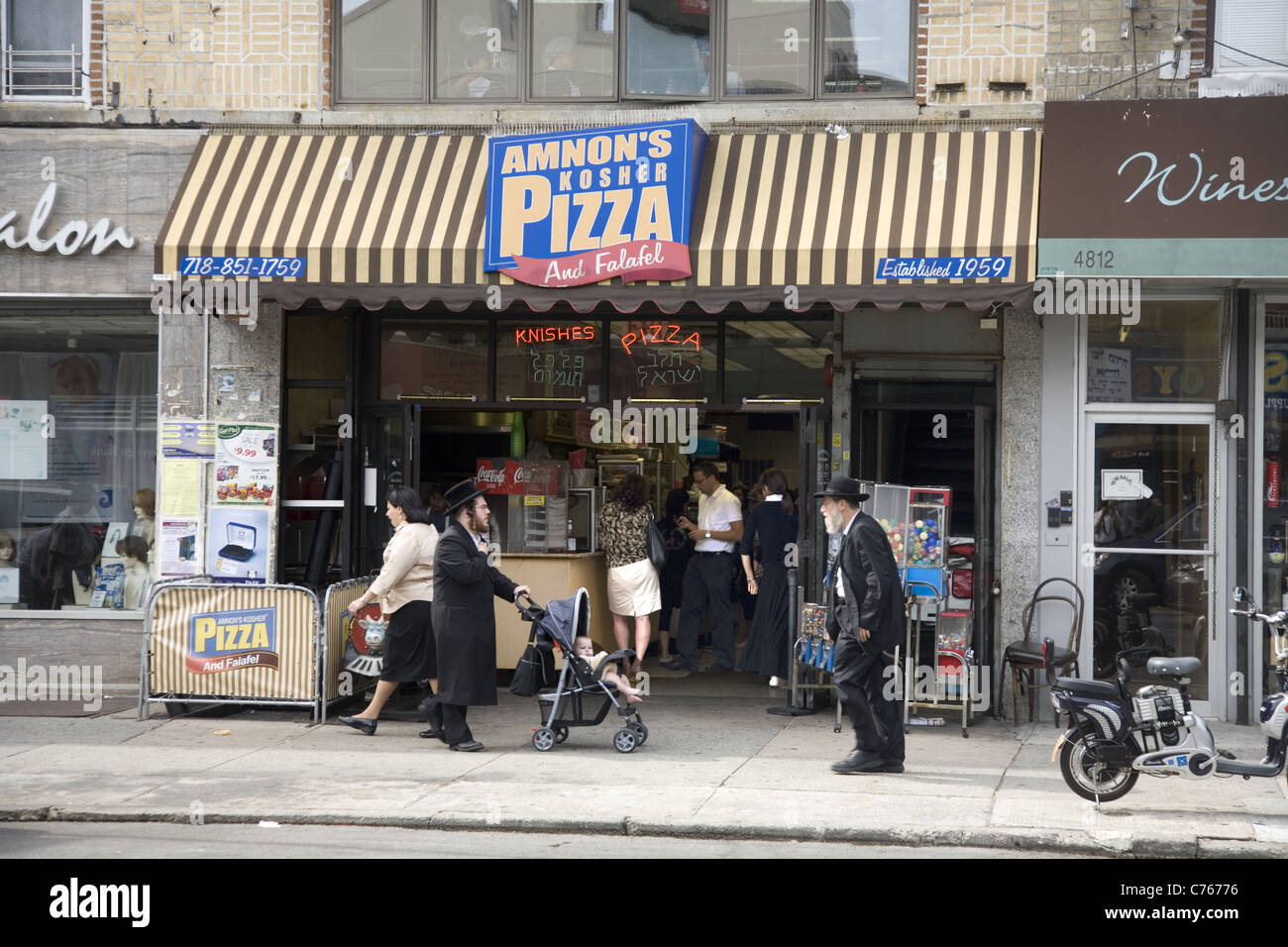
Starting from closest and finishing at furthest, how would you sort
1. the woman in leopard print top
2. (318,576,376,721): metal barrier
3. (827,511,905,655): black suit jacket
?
1. (827,511,905,655): black suit jacket
2. (318,576,376,721): metal barrier
3. the woman in leopard print top

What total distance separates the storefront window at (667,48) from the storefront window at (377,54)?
191 centimetres

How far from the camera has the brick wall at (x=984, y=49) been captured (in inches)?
431

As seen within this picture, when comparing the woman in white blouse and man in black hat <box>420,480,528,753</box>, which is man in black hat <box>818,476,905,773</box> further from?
the woman in white blouse

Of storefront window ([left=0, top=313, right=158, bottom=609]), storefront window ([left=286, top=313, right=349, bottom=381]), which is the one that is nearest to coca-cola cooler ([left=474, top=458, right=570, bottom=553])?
storefront window ([left=286, top=313, right=349, bottom=381])

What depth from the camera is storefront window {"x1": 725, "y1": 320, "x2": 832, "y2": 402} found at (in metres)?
11.6

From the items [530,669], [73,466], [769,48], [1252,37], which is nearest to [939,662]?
[530,669]

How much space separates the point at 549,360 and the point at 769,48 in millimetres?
3299

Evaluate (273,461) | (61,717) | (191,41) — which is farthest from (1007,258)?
(61,717)

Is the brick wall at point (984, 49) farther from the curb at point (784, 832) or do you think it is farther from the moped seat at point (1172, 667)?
the curb at point (784, 832)

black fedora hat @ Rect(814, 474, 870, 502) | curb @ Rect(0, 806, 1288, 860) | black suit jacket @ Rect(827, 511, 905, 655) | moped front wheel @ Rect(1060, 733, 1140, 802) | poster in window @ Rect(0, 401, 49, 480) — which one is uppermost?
poster in window @ Rect(0, 401, 49, 480)

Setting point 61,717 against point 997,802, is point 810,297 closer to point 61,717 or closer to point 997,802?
point 997,802

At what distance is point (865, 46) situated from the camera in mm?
11508

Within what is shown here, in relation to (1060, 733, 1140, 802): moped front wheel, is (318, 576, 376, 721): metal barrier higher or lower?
higher

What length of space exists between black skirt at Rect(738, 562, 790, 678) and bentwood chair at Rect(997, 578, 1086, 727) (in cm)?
217
